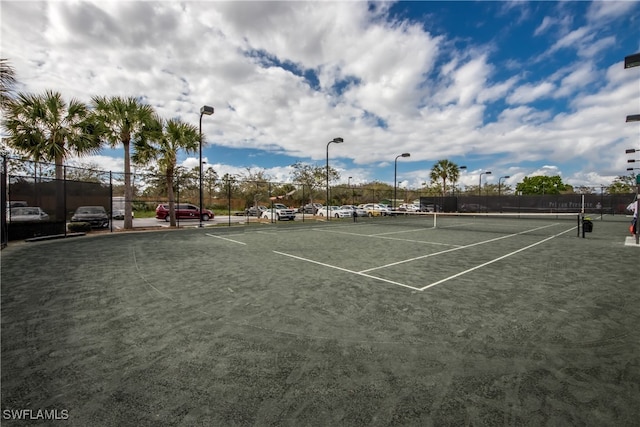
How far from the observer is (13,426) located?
222 cm

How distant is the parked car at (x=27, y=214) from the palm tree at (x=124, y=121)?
5.30 metres

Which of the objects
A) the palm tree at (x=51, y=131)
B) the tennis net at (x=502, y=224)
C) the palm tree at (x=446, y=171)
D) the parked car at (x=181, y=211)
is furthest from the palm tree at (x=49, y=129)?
the palm tree at (x=446, y=171)

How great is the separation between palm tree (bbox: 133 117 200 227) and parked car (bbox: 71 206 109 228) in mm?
4125

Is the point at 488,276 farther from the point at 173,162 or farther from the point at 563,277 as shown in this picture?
the point at 173,162

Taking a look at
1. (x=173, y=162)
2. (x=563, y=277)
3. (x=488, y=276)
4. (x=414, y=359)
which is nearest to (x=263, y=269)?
(x=414, y=359)

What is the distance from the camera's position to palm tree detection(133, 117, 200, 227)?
65.7 ft

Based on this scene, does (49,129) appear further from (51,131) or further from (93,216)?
(93,216)

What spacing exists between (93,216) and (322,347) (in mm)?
20745

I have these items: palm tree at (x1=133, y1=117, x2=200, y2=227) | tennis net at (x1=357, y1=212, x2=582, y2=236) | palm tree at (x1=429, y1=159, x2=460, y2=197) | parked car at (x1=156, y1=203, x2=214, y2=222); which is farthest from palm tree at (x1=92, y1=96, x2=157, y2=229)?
palm tree at (x1=429, y1=159, x2=460, y2=197)

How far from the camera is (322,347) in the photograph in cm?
343

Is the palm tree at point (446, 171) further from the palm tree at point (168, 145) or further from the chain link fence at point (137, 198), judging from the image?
the palm tree at point (168, 145)

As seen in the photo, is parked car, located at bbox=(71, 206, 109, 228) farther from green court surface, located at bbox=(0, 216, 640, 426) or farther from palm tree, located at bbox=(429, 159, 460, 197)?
palm tree, located at bbox=(429, 159, 460, 197)

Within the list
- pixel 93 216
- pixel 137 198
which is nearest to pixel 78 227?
pixel 93 216

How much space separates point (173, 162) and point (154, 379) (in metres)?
21.2
